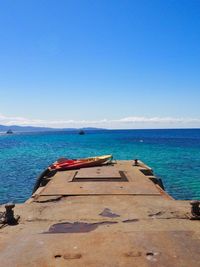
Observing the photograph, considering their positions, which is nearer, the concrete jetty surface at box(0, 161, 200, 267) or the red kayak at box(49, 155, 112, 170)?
the concrete jetty surface at box(0, 161, 200, 267)

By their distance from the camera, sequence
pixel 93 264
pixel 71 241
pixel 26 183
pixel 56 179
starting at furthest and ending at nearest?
pixel 26 183 → pixel 56 179 → pixel 71 241 → pixel 93 264

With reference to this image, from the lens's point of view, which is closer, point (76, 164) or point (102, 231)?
point (102, 231)

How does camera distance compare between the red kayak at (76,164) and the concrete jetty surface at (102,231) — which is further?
the red kayak at (76,164)

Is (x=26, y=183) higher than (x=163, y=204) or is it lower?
lower

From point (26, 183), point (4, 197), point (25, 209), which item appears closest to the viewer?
point (25, 209)

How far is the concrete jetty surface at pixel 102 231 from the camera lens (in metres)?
4.75

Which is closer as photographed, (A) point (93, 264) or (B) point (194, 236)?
(A) point (93, 264)

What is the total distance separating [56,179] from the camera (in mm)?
12945

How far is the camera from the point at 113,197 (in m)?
9.13

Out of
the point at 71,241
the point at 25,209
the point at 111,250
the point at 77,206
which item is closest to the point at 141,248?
the point at 111,250

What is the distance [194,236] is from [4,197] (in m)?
16.1

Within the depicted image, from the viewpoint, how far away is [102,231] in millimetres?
6000

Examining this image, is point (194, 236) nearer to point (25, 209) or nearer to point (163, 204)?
point (163, 204)

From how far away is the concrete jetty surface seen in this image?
187 inches
